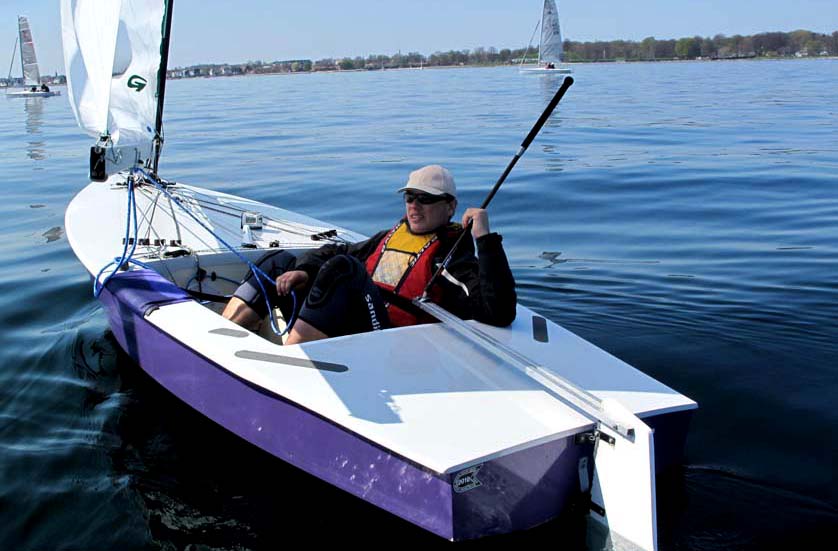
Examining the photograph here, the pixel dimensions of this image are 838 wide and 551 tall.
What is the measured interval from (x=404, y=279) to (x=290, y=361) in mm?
734

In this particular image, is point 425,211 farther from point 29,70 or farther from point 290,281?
point 29,70

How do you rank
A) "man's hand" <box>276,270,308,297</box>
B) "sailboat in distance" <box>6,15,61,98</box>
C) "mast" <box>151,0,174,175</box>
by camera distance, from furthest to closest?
"sailboat in distance" <box>6,15,61,98</box>, "mast" <box>151,0,174,175</box>, "man's hand" <box>276,270,308,297</box>

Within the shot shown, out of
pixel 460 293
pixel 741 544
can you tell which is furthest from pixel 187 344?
pixel 741 544

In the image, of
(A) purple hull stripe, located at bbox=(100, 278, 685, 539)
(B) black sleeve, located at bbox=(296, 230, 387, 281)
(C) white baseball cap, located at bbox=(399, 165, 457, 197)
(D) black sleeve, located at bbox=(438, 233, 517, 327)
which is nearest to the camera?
(A) purple hull stripe, located at bbox=(100, 278, 685, 539)

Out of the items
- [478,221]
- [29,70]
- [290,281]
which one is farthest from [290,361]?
[29,70]

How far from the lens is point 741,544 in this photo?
2.62 meters

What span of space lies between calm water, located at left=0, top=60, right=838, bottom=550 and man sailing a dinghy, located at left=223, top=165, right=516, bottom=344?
622 mm

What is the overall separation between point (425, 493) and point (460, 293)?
1178mm

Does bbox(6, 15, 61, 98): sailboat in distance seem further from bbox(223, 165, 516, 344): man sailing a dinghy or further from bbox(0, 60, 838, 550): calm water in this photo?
bbox(223, 165, 516, 344): man sailing a dinghy

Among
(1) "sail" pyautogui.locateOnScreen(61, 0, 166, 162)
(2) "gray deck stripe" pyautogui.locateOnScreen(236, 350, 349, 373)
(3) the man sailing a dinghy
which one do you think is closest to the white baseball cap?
(3) the man sailing a dinghy

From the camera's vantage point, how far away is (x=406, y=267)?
11.6 feet

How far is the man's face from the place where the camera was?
11.5 ft

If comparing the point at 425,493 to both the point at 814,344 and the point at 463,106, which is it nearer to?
the point at 814,344

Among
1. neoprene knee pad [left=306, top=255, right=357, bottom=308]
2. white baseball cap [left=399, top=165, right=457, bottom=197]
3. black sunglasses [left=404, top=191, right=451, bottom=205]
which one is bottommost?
neoprene knee pad [left=306, top=255, right=357, bottom=308]
